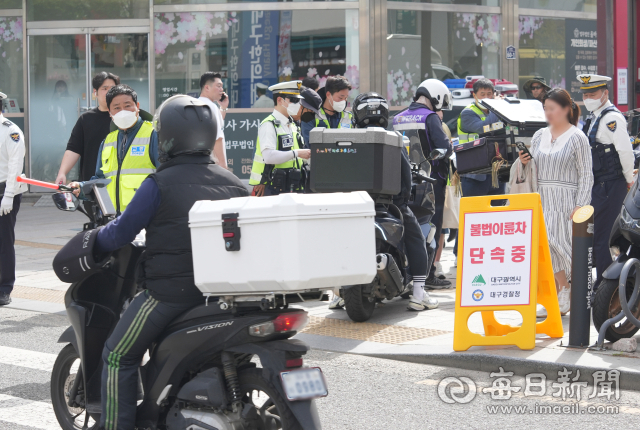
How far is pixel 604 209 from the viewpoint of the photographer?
7.68 meters

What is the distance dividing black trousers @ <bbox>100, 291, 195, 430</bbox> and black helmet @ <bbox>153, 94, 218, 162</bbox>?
658mm

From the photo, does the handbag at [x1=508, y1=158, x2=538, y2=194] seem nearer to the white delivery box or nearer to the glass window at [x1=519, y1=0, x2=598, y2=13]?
the white delivery box

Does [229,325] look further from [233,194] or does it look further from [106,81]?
[106,81]

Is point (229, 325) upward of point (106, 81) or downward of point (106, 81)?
downward

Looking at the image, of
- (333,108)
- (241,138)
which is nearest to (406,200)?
(333,108)

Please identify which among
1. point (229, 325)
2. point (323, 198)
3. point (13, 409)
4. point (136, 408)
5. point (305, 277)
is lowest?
point (13, 409)

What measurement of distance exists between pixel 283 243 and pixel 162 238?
71 cm

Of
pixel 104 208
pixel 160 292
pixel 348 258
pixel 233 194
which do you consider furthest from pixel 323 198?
pixel 104 208

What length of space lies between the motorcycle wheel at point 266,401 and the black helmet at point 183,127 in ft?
3.34

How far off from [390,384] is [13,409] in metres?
2.26

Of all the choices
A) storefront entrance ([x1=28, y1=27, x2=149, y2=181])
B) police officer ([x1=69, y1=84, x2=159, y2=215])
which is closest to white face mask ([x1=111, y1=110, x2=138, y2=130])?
police officer ([x1=69, y1=84, x2=159, y2=215])

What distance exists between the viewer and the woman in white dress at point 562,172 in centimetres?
698

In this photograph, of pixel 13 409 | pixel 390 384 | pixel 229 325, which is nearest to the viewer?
pixel 229 325

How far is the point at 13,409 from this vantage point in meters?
5.13
